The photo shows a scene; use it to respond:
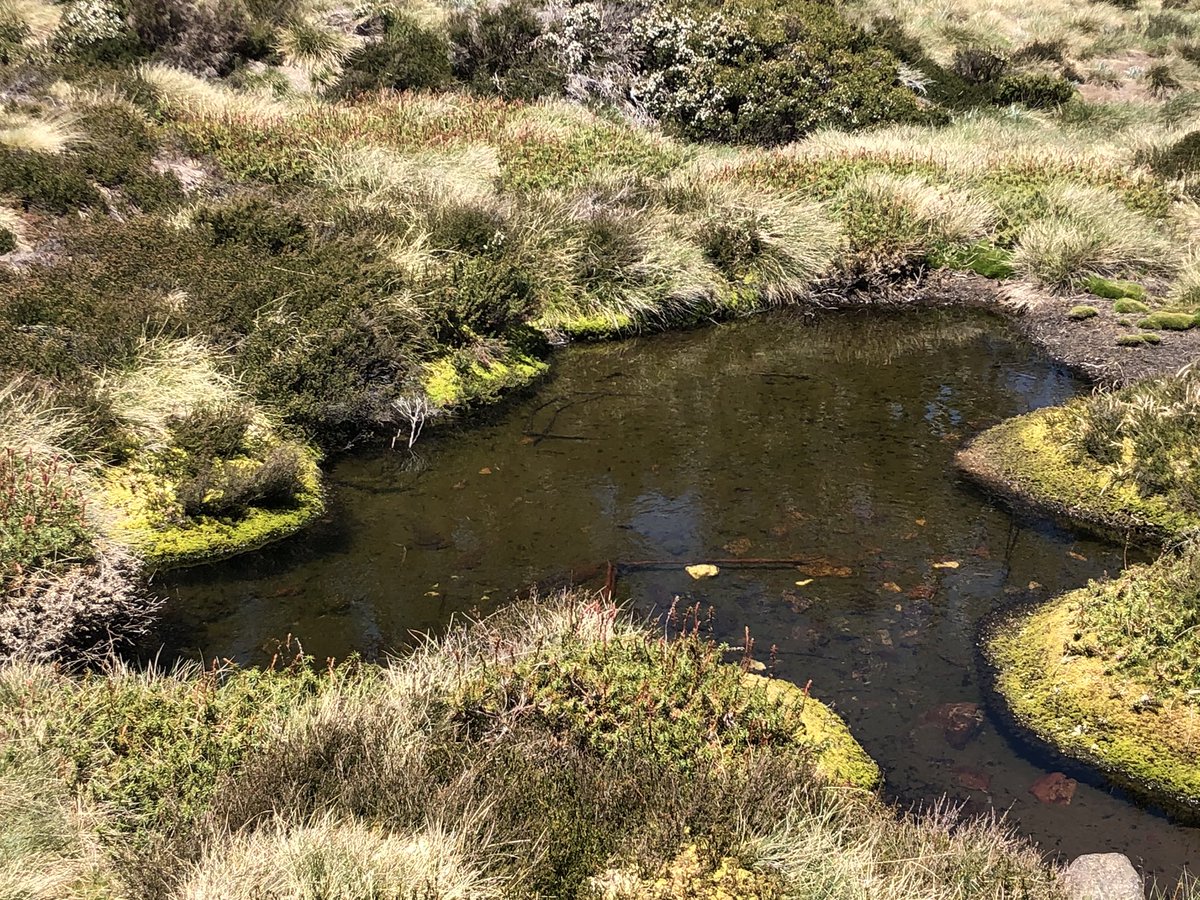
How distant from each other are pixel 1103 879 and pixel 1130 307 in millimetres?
10015

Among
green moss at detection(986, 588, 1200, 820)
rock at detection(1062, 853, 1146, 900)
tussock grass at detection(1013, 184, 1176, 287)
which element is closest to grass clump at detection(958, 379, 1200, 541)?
green moss at detection(986, 588, 1200, 820)

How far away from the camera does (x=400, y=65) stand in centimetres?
2002

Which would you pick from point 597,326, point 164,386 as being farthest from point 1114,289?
point 164,386

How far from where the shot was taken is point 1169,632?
5.70 meters

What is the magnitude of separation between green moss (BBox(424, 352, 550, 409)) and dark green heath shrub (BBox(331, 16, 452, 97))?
10.7 m

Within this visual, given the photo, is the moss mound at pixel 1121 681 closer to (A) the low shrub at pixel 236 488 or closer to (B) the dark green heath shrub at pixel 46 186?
(A) the low shrub at pixel 236 488

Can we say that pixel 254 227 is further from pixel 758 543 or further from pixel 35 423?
pixel 758 543

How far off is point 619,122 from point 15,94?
10546mm

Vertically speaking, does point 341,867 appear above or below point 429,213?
below

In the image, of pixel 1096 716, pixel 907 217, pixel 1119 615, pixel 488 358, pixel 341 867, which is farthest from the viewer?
pixel 907 217

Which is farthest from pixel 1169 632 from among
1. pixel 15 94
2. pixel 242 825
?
pixel 15 94

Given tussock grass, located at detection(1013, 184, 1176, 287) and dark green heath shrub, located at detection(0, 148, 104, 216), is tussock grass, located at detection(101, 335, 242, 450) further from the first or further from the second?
tussock grass, located at detection(1013, 184, 1176, 287)

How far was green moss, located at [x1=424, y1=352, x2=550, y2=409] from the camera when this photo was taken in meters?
10.2

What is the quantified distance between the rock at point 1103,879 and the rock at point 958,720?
1.09 meters
